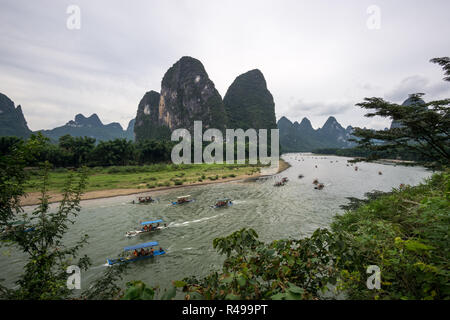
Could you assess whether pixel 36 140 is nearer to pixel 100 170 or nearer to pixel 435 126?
pixel 435 126

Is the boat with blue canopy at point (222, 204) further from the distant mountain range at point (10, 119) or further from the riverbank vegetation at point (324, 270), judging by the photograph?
the distant mountain range at point (10, 119)

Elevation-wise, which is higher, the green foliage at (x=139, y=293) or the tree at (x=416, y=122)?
the tree at (x=416, y=122)

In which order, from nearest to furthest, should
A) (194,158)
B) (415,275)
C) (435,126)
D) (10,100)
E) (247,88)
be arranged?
(415,275), (435,126), (194,158), (10,100), (247,88)

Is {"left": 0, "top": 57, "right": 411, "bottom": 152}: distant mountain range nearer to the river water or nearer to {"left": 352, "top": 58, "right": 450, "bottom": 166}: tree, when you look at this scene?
the river water

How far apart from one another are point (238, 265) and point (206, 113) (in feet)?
478

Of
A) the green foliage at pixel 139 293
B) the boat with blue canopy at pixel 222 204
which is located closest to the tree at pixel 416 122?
the green foliage at pixel 139 293

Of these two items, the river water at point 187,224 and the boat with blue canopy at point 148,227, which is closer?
the river water at point 187,224

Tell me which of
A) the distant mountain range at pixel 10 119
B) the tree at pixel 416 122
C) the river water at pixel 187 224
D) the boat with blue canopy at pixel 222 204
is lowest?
the river water at pixel 187 224

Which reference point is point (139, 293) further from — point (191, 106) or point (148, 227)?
point (191, 106)

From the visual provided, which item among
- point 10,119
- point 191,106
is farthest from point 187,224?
point 10,119

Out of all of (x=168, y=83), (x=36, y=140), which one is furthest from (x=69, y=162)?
(x=168, y=83)

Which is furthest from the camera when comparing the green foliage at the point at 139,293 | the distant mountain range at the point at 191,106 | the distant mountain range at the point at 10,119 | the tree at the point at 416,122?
the distant mountain range at the point at 191,106

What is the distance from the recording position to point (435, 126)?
926 centimetres

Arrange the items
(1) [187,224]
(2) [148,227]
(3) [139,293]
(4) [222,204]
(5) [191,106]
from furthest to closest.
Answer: (5) [191,106]
(4) [222,204]
(1) [187,224]
(2) [148,227]
(3) [139,293]
